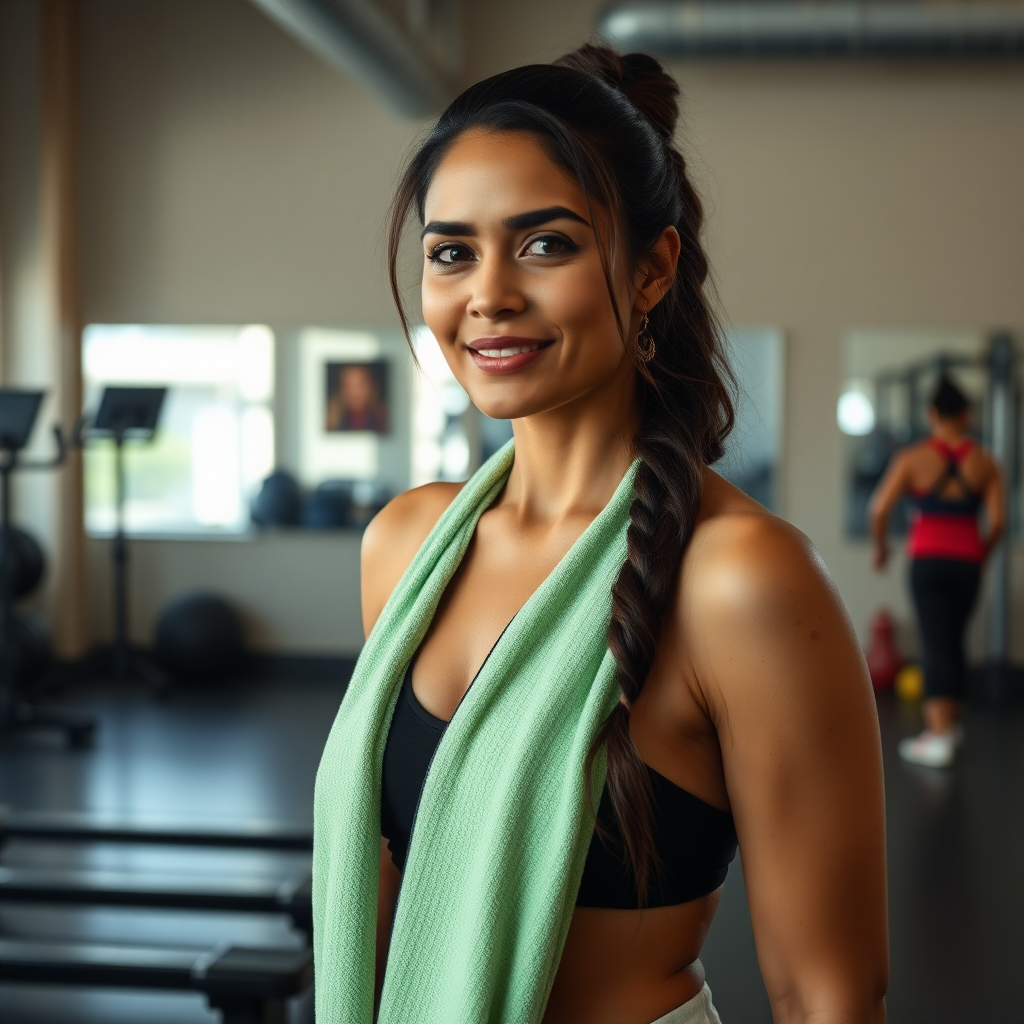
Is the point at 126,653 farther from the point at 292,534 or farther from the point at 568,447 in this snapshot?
the point at 568,447

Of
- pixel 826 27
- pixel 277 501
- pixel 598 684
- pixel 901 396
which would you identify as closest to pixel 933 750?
pixel 901 396

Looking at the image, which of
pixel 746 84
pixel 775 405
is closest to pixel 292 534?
pixel 775 405

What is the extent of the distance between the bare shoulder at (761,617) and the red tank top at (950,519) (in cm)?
481

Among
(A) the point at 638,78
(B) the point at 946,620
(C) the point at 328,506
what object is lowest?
(B) the point at 946,620

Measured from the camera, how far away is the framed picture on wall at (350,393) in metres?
7.58

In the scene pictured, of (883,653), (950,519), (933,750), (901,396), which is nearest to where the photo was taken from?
(933,750)

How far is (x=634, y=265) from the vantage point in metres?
1.15

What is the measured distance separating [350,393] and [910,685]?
3.83 meters

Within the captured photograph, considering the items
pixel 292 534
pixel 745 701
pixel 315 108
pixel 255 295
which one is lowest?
pixel 292 534

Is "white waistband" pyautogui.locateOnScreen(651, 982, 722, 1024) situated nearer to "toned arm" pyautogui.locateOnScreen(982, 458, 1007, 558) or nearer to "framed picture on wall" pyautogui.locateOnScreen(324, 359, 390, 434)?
"toned arm" pyautogui.locateOnScreen(982, 458, 1007, 558)

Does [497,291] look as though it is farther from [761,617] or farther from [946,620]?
[946,620]

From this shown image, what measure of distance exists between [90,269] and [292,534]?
83.9 inches

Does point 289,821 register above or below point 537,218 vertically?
below

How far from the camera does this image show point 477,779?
1.12m
